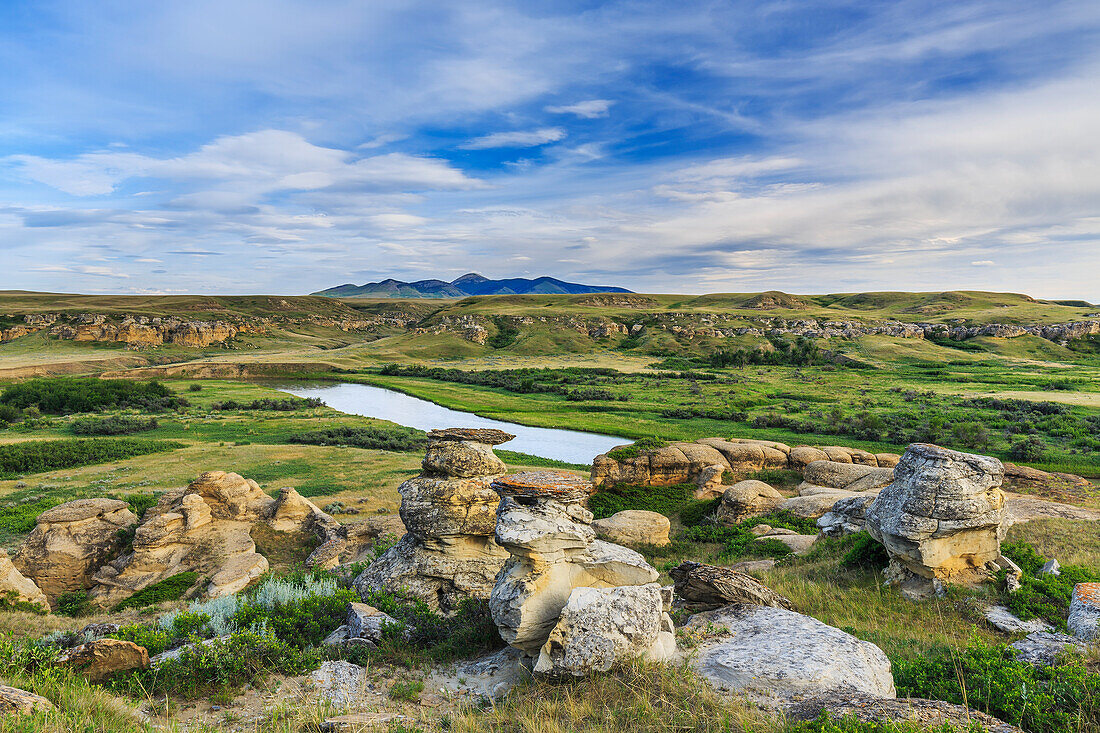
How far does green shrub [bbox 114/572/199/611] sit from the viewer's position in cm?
1568

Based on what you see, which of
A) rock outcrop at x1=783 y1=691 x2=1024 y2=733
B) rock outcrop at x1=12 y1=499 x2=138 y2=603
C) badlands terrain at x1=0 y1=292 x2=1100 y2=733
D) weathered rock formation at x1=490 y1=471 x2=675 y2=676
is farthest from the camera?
rock outcrop at x1=12 y1=499 x2=138 y2=603

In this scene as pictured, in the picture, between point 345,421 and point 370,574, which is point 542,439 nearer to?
point 345,421

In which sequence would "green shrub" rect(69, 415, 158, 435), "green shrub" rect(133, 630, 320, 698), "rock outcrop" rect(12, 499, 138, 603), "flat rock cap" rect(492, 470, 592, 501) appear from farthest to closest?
"green shrub" rect(69, 415, 158, 435) → "rock outcrop" rect(12, 499, 138, 603) → "flat rock cap" rect(492, 470, 592, 501) → "green shrub" rect(133, 630, 320, 698)

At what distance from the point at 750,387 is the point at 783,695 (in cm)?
7769

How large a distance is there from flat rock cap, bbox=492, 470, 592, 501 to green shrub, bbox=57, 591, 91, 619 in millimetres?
15019

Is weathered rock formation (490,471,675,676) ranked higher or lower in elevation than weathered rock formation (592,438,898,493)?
higher

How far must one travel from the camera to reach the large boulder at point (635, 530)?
830 inches

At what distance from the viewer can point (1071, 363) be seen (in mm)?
101562

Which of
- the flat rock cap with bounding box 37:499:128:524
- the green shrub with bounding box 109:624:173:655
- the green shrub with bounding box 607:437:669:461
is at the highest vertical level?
the green shrub with bounding box 109:624:173:655

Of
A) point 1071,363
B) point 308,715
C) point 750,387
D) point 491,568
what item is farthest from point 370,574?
point 1071,363

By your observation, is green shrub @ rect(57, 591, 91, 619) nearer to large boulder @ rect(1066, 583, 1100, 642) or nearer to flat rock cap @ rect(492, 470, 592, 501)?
flat rock cap @ rect(492, 470, 592, 501)

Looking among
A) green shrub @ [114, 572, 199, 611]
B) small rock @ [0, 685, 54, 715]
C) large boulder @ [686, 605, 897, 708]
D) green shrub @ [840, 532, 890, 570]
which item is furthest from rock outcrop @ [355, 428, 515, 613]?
green shrub @ [840, 532, 890, 570]

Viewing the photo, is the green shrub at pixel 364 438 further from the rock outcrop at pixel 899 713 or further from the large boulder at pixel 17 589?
the rock outcrop at pixel 899 713

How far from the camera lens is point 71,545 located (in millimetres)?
17938
